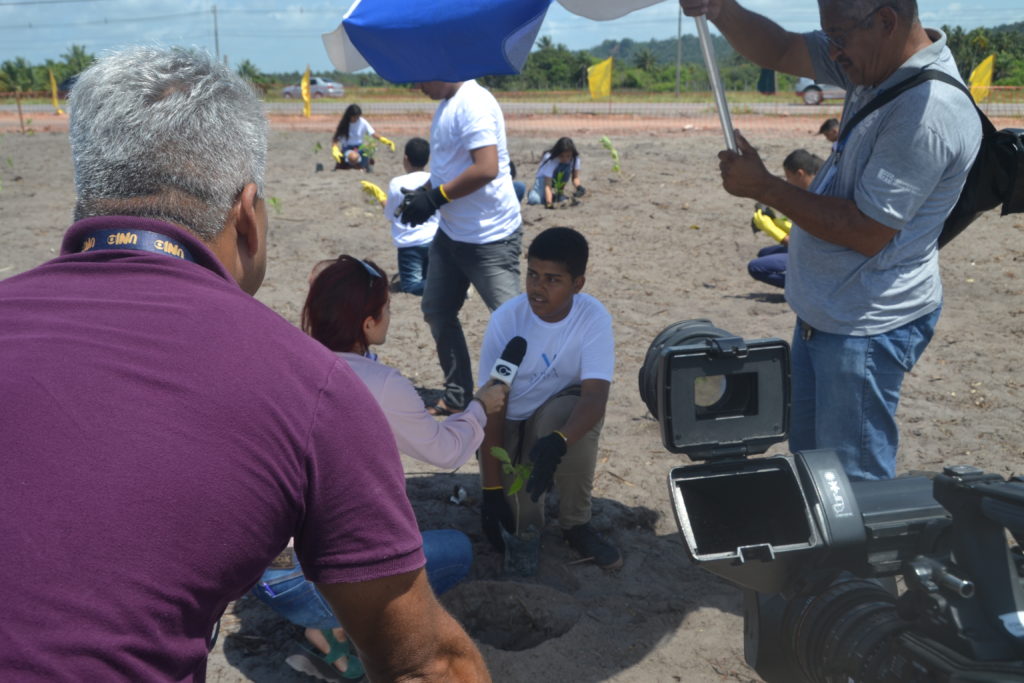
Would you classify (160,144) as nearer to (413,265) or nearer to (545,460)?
(545,460)

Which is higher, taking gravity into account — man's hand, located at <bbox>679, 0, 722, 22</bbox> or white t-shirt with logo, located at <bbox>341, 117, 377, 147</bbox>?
man's hand, located at <bbox>679, 0, 722, 22</bbox>

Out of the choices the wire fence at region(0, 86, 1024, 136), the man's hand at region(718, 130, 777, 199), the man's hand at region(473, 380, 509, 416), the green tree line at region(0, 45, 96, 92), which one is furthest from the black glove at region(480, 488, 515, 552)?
the green tree line at region(0, 45, 96, 92)

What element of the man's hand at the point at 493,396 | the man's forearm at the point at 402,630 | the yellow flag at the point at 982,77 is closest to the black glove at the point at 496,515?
the man's hand at the point at 493,396

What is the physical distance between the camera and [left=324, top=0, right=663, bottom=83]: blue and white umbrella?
3.05 metres

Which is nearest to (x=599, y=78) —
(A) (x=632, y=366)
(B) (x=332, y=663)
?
(A) (x=632, y=366)

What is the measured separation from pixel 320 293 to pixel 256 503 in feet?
6.45

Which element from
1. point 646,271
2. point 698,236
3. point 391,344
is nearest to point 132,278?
Result: point 391,344

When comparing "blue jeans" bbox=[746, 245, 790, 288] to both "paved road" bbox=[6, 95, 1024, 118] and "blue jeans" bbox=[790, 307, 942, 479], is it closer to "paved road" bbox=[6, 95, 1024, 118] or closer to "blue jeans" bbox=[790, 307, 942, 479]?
"blue jeans" bbox=[790, 307, 942, 479]

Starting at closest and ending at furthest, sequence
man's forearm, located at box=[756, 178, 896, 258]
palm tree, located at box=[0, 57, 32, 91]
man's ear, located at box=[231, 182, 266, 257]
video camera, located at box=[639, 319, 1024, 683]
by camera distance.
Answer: man's ear, located at box=[231, 182, 266, 257] → video camera, located at box=[639, 319, 1024, 683] → man's forearm, located at box=[756, 178, 896, 258] → palm tree, located at box=[0, 57, 32, 91]

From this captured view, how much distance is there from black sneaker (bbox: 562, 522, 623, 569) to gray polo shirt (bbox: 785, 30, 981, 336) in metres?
1.28

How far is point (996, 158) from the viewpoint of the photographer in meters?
2.68

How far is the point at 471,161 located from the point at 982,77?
16.4m

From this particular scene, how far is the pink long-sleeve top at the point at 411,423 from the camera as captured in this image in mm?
2883

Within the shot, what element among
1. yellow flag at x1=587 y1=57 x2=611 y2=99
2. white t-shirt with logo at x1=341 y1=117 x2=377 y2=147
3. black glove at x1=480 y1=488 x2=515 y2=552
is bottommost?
black glove at x1=480 y1=488 x2=515 y2=552
